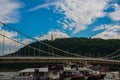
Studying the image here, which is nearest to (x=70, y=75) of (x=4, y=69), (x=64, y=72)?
(x=64, y=72)

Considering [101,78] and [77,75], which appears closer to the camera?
[77,75]

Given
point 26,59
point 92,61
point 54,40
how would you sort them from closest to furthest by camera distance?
point 26,59 → point 92,61 → point 54,40

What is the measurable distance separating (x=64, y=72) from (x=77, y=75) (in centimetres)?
259

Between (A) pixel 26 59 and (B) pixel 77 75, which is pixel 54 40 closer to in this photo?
(A) pixel 26 59

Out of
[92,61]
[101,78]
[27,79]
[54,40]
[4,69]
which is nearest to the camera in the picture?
[27,79]

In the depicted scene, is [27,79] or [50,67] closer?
[27,79]

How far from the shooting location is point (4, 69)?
140 metres

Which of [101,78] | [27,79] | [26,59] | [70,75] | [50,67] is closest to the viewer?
[27,79]

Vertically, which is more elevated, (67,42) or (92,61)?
(67,42)

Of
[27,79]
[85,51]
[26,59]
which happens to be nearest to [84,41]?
[85,51]

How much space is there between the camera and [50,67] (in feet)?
208

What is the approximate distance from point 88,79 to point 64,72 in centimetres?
804

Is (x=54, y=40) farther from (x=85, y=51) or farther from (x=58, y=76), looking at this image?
(x=58, y=76)

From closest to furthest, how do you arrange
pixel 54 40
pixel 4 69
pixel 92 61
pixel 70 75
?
pixel 70 75 < pixel 92 61 < pixel 4 69 < pixel 54 40
